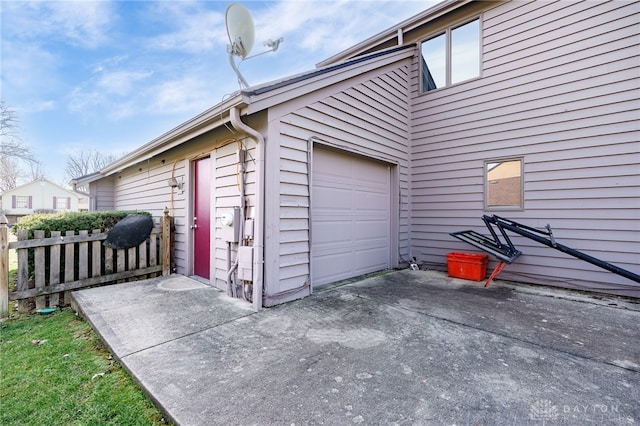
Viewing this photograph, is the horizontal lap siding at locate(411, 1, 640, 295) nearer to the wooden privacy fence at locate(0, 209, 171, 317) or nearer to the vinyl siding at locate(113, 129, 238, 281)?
the vinyl siding at locate(113, 129, 238, 281)

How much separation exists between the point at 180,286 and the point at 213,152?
2.26 metres

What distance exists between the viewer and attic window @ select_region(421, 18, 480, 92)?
218 inches

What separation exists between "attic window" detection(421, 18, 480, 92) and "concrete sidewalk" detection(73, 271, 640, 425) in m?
4.38

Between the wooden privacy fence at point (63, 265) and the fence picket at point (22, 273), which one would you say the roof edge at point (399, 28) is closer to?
the wooden privacy fence at point (63, 265)

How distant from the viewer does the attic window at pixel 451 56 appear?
5531mm

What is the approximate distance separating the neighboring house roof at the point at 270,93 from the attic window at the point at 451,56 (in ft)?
2.02

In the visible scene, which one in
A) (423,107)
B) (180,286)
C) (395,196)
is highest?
(423,107)

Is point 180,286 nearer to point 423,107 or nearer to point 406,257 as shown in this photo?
point 406,257

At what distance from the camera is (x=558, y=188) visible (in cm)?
460

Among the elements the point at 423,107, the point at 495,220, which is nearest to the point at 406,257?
the point at 495,220

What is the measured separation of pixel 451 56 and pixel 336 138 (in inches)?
134

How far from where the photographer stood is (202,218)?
5.07 m

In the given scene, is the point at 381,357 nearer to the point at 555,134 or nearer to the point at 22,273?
the point at 22,273

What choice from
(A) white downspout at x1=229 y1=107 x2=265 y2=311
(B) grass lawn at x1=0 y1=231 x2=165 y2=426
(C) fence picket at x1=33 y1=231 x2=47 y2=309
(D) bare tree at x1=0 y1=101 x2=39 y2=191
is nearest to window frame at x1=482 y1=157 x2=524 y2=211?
(A) white downspout at x1=229 y1=107 x2=265 y2=311
